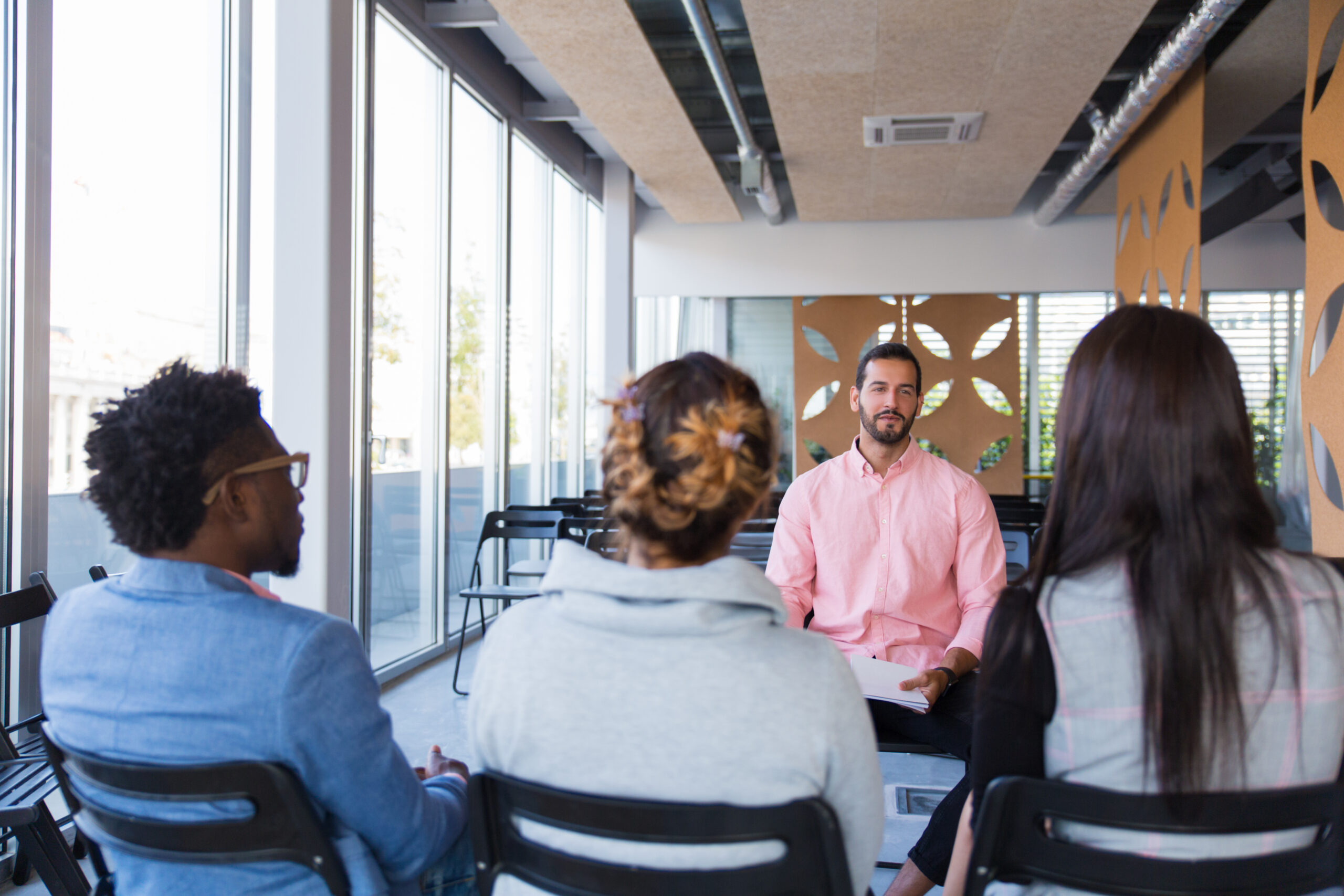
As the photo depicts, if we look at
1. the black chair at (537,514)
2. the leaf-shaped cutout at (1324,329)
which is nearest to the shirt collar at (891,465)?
the leaf-shaped cutout at (1324,329)

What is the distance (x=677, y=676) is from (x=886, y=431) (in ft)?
5.43

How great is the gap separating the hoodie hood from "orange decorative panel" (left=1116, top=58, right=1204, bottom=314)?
3834 mm

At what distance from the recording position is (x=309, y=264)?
338cm

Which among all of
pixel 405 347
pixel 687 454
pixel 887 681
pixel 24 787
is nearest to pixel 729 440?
pixel 687 454

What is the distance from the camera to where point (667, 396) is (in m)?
1.09

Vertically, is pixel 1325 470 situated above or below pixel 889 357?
below

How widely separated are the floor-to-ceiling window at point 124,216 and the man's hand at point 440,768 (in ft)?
5.23

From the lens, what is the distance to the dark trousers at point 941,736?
6.06 feet

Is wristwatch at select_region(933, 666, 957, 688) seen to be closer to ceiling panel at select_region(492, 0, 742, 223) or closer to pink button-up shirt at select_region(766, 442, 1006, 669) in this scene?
pink button-up shirt at select_region(766, 442, 1006, 669)

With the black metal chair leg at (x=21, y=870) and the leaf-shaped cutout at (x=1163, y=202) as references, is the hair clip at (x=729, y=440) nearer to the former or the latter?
the black metal chair leg at (x=21, y=870)

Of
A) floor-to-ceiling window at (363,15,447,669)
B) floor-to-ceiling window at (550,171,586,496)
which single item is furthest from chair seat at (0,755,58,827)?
floor-to-ceiling window at (550,171,586,496)

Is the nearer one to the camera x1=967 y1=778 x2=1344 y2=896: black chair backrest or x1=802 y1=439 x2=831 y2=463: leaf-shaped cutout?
x1=967 y1=778 x2=1344 y2=896: black chair backrest

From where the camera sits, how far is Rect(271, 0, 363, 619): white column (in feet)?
11.1

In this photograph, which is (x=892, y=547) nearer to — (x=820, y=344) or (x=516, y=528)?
(x=516, y=528)
